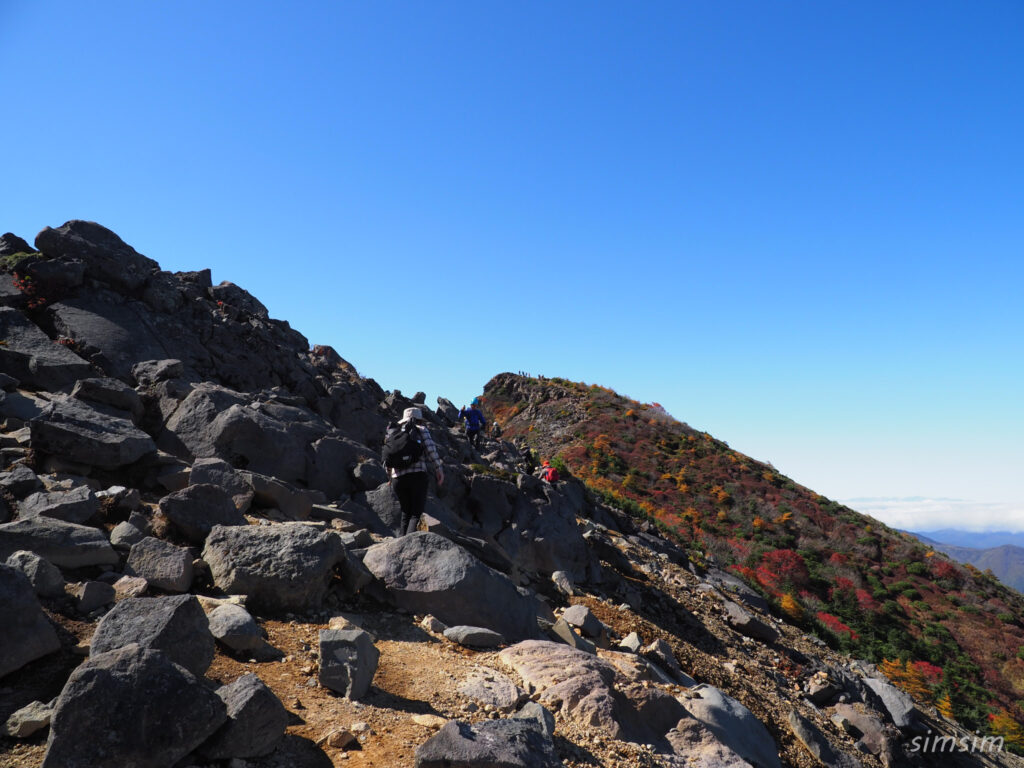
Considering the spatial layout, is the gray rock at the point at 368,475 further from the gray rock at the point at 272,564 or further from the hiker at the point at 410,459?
the gray rock at the point at 272,564

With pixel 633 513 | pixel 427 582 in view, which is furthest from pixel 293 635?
pixel 633 513

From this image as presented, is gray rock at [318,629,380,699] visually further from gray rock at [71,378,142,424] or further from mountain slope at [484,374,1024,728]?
mountain slope at [484,374,1024,728]

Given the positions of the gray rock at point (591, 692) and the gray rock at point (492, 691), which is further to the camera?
the gray rock at point (591, 692)

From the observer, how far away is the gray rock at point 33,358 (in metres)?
10.3

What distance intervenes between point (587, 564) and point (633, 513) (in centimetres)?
1354

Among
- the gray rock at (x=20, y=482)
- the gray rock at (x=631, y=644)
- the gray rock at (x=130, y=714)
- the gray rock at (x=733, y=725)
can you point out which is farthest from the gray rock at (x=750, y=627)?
the gray rock at (x=20, y=482)

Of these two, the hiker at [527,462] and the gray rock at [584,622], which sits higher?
the hiker at [527,462]

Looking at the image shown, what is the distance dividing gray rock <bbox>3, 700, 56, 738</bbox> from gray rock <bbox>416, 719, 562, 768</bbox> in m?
2.21

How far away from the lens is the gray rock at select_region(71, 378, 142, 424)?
9.22 meters

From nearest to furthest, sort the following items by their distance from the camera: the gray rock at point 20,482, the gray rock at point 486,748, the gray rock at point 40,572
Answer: the gray rock at point 486,748, the gray rock at point 40,572, the gray rock at point 20,482

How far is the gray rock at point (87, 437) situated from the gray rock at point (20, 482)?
33.5 inches

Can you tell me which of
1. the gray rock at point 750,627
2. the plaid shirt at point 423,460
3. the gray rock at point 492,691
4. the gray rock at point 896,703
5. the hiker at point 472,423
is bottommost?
the gray rock at point 896,703

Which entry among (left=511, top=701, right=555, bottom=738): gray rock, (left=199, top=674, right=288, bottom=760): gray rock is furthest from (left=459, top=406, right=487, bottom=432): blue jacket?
(left=199, top=674, right=288, bottom=760): gray rock

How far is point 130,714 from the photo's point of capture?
318 centimetres
